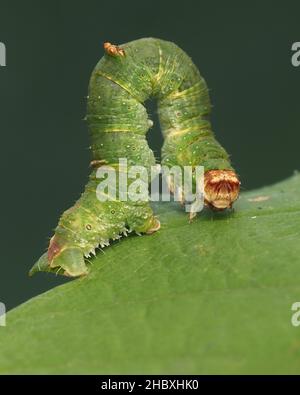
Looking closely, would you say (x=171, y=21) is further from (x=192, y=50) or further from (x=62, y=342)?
(x=62, y=342)

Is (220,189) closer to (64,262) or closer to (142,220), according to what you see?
(142,220)

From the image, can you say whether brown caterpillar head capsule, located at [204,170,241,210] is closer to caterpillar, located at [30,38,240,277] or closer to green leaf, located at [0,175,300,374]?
caterpillar, located at [30,38,240,277]

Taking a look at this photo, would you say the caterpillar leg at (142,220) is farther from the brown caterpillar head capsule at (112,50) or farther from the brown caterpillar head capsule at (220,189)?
the brown caterpillar head capsule at (112,50)

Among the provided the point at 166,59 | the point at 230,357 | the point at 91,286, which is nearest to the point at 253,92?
the point at 166,59

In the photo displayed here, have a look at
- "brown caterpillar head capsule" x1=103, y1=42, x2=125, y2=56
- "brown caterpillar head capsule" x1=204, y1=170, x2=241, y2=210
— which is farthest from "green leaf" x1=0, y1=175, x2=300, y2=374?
"brown caterpillar head capsule" x1=103, y1=42, x2=125, y2=56

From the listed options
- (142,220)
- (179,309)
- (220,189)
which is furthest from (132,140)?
(179,309)

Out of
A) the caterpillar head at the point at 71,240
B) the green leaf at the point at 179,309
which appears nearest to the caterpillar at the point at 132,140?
the caterpillar head at the point at 71,240

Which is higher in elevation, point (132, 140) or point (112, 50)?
point (112, 50)
